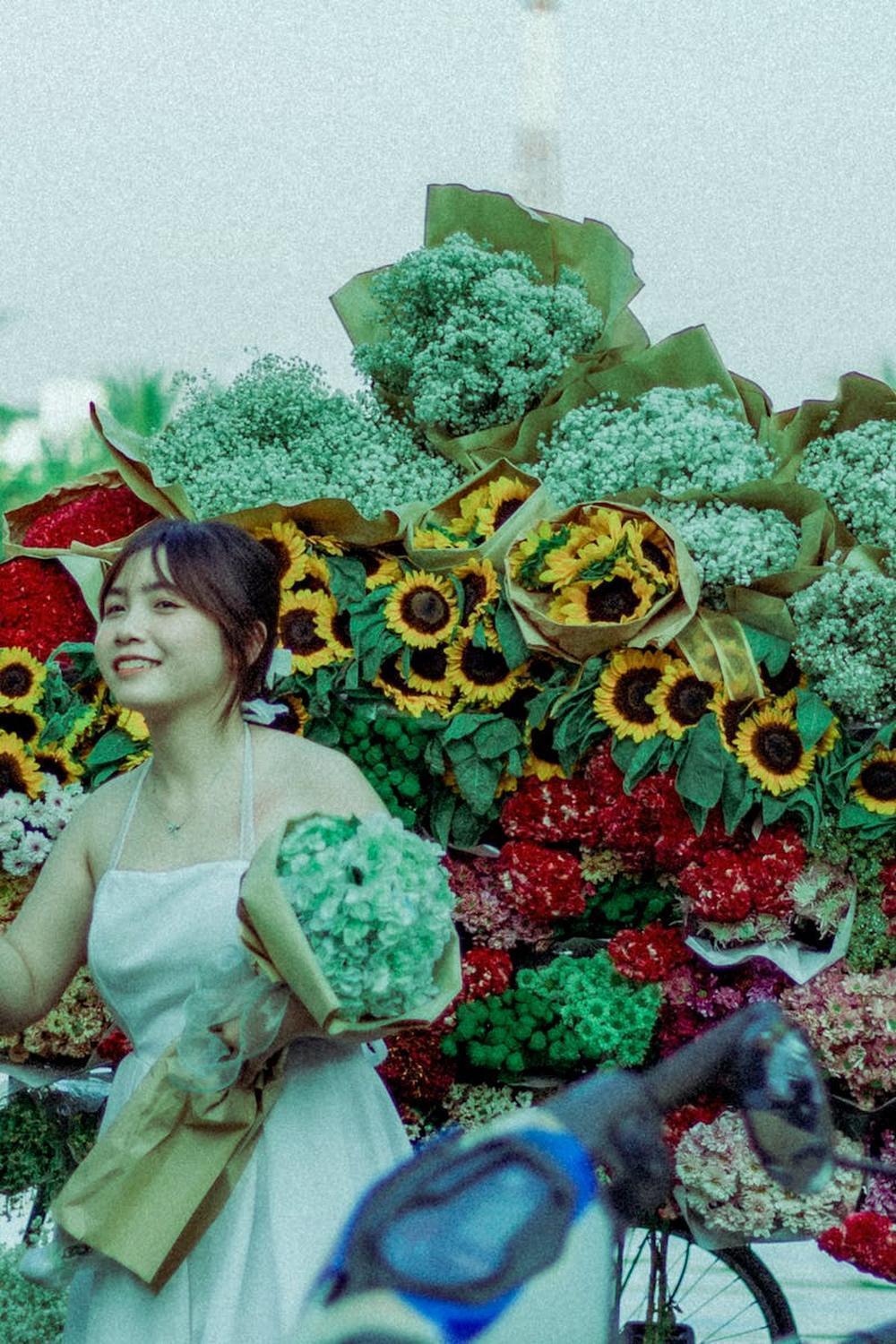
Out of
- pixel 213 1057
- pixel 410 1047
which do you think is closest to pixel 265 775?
A: pixel 213 1057

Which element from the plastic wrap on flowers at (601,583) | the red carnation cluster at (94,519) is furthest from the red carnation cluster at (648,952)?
the red carnation cluster at (94,519)

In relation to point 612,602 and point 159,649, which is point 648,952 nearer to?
point 612,602

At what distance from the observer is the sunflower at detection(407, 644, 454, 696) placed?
284 centimetres

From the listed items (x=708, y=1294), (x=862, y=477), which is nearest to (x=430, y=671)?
(x=862, y=477)

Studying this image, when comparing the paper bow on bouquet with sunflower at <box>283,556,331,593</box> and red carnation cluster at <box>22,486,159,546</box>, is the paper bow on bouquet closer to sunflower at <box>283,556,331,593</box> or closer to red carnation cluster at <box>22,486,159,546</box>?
sunflower at <box>283,556,331,593</box>

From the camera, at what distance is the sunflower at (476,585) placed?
9.30 feet

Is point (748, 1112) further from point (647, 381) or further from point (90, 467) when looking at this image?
point (90, 467)

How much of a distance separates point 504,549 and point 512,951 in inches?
32.1

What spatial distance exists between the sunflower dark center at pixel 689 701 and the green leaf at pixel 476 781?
1.23 ft

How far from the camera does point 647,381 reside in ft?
10.5

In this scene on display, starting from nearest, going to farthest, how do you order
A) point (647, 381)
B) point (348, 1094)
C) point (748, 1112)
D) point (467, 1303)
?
point (467, 1303) < point (748, 1112) < point (348, 1094) < point (647, 381)

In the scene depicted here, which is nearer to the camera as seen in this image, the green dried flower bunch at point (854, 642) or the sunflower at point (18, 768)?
the green dried flower bunch at point (854, 642)

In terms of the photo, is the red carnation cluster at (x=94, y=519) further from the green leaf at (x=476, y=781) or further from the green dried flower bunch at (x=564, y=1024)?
the green dried flower bunch at (x=564, y=1024)

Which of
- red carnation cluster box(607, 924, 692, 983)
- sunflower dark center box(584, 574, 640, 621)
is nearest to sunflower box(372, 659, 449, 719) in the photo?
sunflower dark center box(584, 574, 640, 621)
